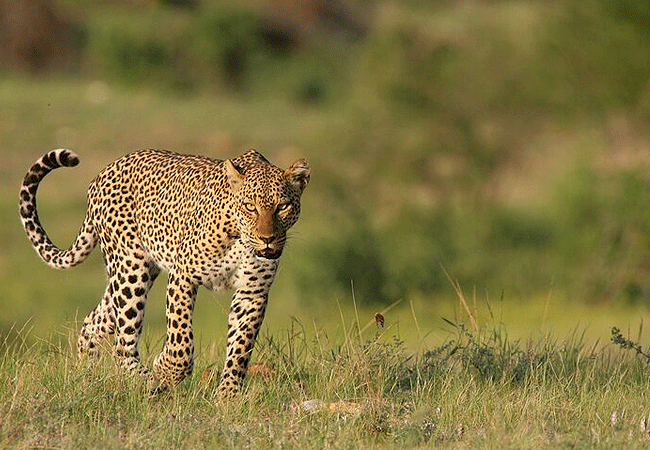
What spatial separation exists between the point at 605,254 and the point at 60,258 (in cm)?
1398

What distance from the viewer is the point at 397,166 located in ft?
92.6

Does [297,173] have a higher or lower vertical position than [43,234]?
higher

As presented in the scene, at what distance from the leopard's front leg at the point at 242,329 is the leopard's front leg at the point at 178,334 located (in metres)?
0.24

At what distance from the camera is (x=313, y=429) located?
7508 mm

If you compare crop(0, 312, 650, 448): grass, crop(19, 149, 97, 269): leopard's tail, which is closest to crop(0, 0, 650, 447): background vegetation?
crop(0, 312, 650, 448): grass

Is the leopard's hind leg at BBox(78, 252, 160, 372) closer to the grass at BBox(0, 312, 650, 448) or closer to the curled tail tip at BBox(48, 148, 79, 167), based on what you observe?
the grass at BBox(0, 312, 650, 448)

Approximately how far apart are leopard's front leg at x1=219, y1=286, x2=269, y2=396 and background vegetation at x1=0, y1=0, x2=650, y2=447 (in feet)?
1.00

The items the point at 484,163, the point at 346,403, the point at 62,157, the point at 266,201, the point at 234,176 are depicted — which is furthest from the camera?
the point at 484,163

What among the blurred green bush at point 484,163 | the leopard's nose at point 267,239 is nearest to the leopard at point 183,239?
the leopard's nose at point 267,239

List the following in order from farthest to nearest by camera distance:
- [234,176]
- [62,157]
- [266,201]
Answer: [62,157]
[234,176]
[266,201]

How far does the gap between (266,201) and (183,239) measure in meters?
0.73

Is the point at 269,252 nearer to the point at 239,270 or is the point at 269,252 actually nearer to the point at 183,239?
the point at 239,270

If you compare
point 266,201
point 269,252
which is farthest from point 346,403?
point 266,201

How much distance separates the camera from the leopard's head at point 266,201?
327 inches
